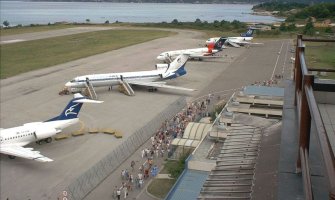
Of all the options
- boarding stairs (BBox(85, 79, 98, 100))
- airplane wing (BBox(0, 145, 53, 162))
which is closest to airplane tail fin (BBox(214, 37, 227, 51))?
boarding stairs (BBox(85, 79, 98, 100))

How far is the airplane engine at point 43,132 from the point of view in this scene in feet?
114

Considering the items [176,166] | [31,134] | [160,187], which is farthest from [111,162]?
[31,134]

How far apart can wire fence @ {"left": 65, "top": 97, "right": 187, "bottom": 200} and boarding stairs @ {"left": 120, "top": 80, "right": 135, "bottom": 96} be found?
10.6 meters

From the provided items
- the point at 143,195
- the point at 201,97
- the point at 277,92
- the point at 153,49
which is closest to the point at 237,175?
the point at 143,195

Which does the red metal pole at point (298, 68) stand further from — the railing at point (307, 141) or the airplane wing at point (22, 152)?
the airplane wing at point (22, 152)

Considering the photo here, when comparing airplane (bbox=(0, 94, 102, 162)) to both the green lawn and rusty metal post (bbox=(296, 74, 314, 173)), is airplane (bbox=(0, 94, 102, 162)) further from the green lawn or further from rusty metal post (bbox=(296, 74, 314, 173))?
rusty metal post (bbox=(296, 74, 314, 173))

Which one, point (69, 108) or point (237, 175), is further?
point (69, 108)

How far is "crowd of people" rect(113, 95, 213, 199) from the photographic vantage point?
2941cm

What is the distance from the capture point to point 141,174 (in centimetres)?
3041

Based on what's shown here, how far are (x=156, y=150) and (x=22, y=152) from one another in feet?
34.8

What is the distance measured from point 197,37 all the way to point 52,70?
65.4 m

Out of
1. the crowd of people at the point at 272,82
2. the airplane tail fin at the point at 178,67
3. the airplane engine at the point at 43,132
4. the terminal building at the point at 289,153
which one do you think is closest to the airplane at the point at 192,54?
the crowd of people at the point at 272,82

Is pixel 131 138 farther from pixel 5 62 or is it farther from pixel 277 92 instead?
pixel 5 62

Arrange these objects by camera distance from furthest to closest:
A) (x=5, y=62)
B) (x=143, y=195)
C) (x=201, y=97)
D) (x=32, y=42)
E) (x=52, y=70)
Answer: (x=32, y=42) < (x=5, y=62) < (x=52, y=70) < (x=201, y=97) < (x=143, y=195)
